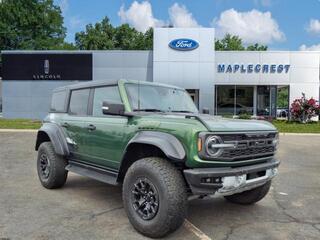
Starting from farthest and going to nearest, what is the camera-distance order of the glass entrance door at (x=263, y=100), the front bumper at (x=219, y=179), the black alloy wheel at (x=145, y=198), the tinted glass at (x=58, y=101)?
the glass entrance door at (x=263, y=100) < the tinted glass at (x=58, y=101) < the black alloy wheel at (x=145, y=198) < the front bumper at (x=219, y=179)

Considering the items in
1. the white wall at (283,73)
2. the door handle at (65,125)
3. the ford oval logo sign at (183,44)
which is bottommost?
the door handle at (65,125)

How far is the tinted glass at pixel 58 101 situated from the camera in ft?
23.5

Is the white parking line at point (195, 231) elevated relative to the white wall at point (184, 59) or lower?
lower

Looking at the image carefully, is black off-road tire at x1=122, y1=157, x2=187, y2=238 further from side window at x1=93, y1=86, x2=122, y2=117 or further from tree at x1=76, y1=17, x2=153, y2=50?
tree at x1=76, y1=17, x2=153, y2=50

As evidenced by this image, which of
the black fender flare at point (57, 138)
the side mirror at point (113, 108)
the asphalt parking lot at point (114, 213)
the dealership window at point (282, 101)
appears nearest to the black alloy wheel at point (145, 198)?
the asphalt parking lot at point (114, 213)

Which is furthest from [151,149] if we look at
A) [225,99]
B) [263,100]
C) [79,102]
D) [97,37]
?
[97,37]

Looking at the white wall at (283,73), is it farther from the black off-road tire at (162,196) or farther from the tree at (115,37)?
the tree at (115,37)

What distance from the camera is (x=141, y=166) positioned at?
491 cm

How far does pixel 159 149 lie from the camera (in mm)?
4953

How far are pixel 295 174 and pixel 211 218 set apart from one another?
14.2ft

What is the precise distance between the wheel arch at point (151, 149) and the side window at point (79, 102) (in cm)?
145

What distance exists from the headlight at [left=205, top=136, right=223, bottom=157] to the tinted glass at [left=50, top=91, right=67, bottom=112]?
344 cm

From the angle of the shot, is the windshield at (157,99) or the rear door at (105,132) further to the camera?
the windshield at (157,99)

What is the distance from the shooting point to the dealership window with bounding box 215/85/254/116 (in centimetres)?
2902
